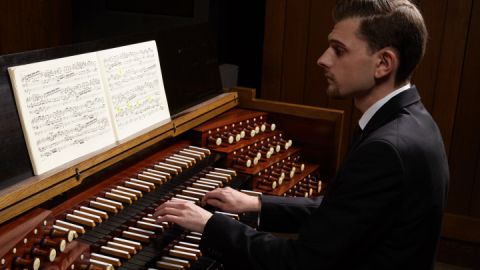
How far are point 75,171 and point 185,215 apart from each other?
433 mm

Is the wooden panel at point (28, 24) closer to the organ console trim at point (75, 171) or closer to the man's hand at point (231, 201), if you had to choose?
the organ console trim at point (75, 171)

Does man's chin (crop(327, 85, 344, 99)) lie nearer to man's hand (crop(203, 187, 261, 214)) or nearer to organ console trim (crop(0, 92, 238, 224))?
man's hand (crop(203, 187, 261, 214))

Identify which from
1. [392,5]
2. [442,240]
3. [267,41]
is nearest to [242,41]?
[267,41]

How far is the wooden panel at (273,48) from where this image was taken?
3.99m

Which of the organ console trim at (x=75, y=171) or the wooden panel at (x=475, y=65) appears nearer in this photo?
the organ console trim at (x=75, y=171)

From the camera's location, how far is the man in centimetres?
153

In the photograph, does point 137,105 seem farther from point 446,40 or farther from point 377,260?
point 446,40

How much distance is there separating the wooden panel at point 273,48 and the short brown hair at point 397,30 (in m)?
2.30

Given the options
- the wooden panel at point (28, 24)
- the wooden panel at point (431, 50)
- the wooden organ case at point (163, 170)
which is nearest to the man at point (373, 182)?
the wooden organ case at point (163, 170)

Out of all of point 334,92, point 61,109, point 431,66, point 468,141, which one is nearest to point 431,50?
point 431,66

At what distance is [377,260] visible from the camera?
5.29 ft

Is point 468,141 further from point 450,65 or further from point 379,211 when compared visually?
point 379,211

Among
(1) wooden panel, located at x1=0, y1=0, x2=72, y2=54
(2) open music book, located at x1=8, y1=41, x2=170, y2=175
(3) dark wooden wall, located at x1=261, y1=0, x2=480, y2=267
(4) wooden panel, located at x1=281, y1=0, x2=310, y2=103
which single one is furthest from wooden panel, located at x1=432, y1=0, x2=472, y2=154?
(1) wooden panel, located at x1=0, y1=0, x2=72, y2=54

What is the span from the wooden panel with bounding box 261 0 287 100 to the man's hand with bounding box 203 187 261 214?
2.02 metres
